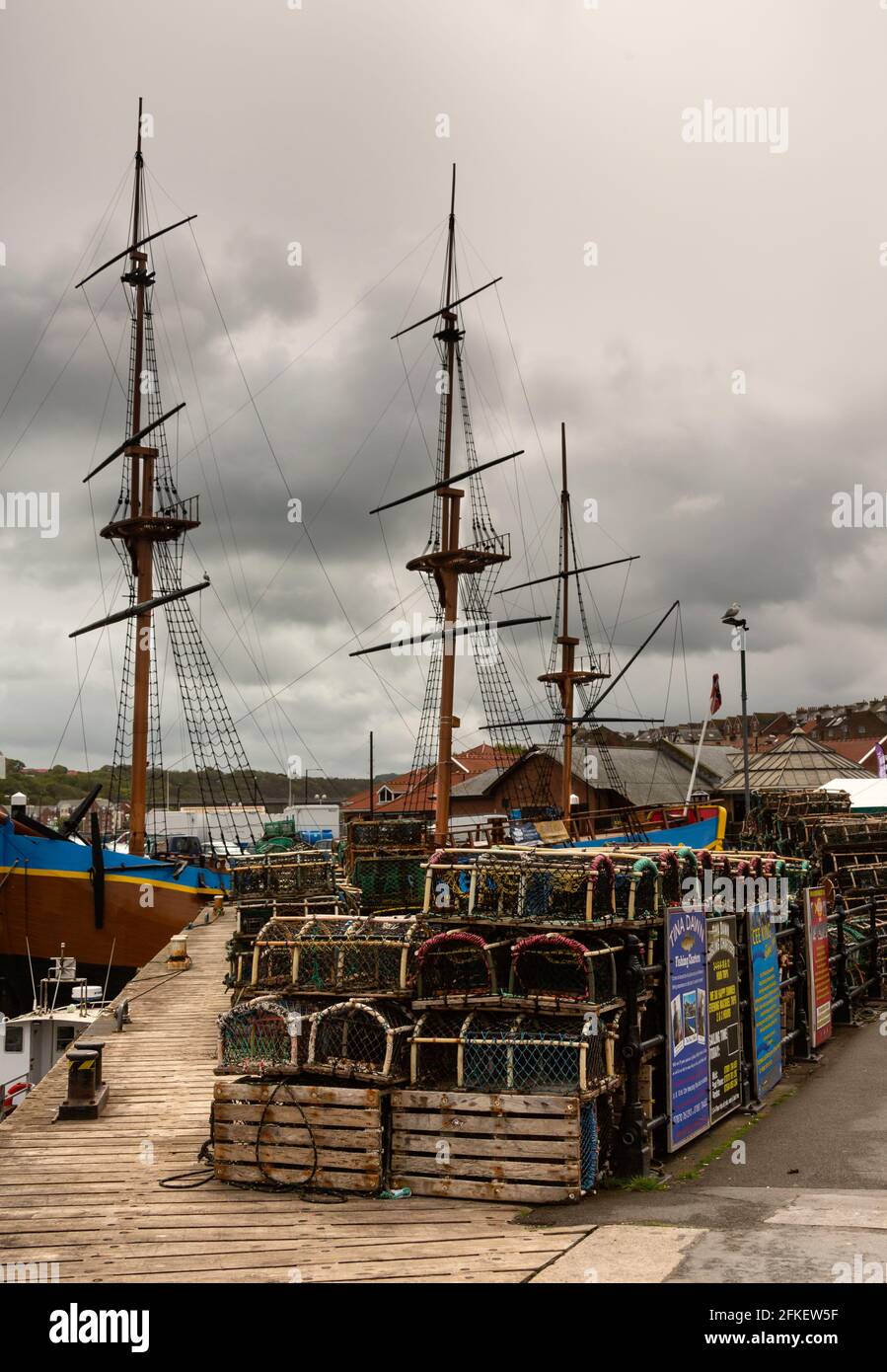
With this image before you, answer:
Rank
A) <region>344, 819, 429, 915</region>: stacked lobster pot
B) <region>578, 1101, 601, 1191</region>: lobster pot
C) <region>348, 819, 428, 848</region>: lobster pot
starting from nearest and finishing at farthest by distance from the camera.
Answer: <region>578, 1101, 601, 1191</region>: lobster pot → <region>344, 819, 429, 915</region>: stacked lobster pot → <region>348, 819, 428, 848</region>: lobster pot

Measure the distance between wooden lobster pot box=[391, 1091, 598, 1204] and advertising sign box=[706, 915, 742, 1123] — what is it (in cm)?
265

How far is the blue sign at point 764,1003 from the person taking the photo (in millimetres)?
12250

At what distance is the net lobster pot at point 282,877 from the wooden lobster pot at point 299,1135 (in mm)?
9139

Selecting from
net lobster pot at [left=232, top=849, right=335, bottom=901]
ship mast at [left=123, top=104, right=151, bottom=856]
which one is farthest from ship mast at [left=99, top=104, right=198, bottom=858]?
net lobster pot at [left=232, top=849, right=335, bottom=901]

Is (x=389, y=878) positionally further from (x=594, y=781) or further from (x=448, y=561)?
(x=594, y=781)

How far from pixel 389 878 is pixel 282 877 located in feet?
6.76

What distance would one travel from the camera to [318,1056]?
9469mm

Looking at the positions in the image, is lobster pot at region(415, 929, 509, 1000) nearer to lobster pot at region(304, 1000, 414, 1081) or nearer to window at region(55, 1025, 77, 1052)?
lobster pot at region(304, 1000, 414, 1081)

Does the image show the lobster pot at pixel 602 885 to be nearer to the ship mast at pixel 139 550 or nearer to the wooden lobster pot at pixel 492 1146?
the wooden lobster pot at pixel 492 1146

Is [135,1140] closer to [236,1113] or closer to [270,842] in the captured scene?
[236,1113]

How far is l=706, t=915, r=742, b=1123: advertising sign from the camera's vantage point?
11.1 meters
